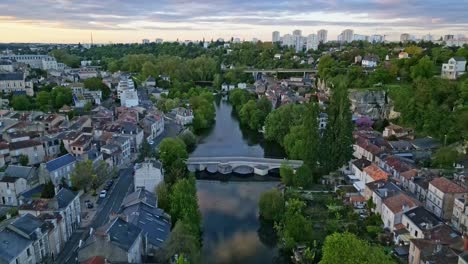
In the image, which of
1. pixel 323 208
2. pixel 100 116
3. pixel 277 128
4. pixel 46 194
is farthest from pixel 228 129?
pixel 46 194

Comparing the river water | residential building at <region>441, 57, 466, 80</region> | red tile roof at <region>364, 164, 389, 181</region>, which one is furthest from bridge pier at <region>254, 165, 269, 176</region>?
residential building at <region>441, 57, 466, 80</region>

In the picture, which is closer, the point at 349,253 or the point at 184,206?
the point at 349,253

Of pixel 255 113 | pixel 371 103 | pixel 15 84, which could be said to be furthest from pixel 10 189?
pixel 371 103

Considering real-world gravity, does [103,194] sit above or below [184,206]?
below

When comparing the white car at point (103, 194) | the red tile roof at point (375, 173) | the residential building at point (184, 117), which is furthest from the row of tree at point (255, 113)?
the white car at point (103, 194)

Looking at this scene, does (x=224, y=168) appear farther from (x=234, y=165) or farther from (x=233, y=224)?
(x=233, y=224)

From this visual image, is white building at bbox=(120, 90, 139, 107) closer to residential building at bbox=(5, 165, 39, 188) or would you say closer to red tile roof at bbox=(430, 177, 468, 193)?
residential building at bbox=(5, 165, 39, 188)

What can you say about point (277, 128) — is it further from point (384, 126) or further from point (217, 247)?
point (217, 247)
